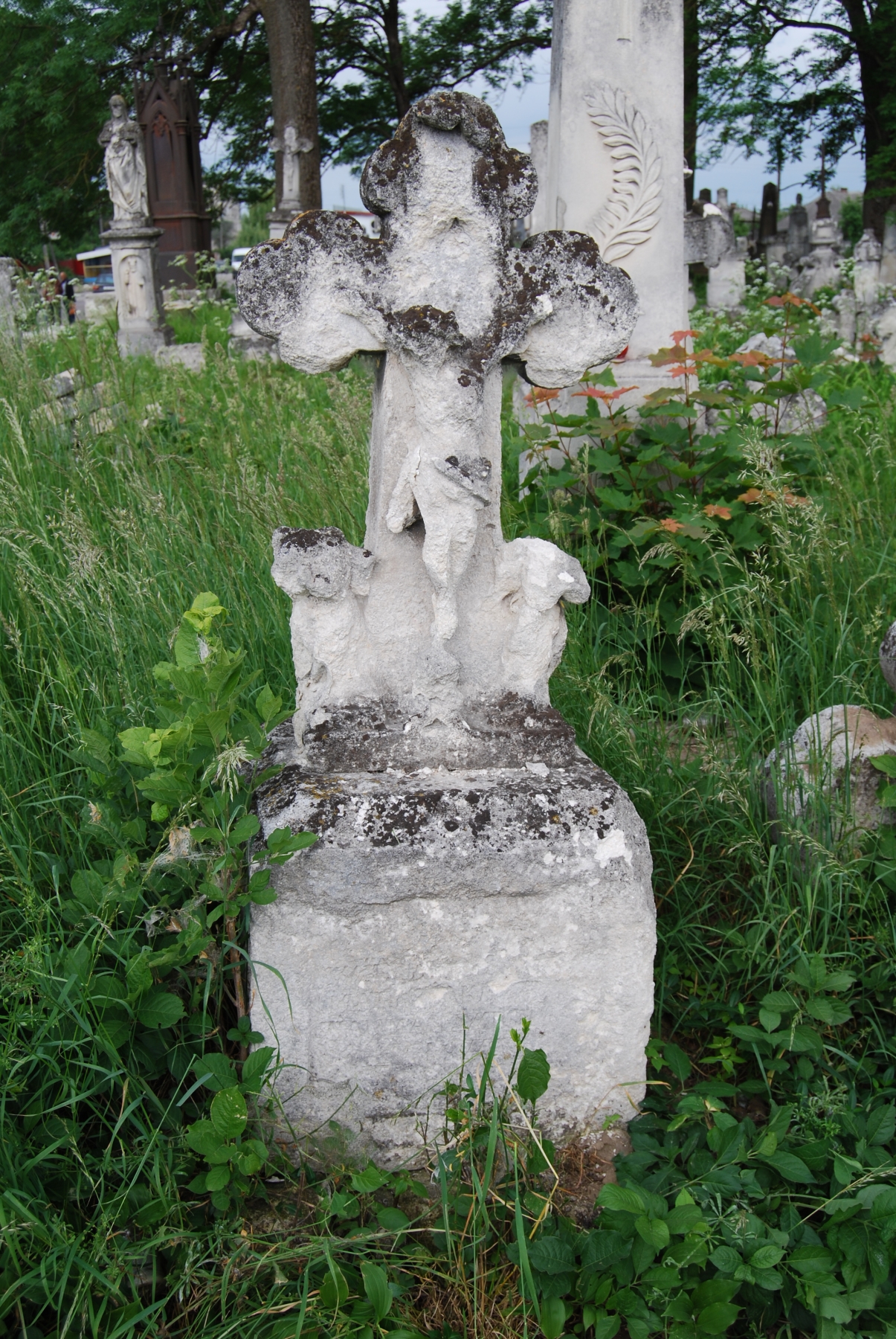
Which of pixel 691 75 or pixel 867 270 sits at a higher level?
pixel 691 75

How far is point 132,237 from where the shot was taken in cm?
1121

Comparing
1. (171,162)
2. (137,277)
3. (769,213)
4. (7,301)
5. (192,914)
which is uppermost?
(769,213)

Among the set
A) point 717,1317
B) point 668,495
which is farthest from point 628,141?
point 717,1317

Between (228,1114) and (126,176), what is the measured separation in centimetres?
1214

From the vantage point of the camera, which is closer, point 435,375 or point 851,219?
point 435,375

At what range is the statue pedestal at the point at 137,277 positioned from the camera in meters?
11.2

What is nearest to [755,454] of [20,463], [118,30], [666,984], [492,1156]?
[666,984]

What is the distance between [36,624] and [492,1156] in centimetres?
184

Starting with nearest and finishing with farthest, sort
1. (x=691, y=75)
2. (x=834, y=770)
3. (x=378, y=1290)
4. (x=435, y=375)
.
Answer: (x=378, y=1290), (x=435, y=375), (x=834, y=770), (x=691, y=75)

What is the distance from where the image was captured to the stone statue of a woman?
1139 centimetres

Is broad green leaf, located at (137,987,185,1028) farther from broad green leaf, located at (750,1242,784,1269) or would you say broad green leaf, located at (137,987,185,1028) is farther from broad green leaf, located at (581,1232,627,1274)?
broad green leaf, located at (750,1242,784,1269)

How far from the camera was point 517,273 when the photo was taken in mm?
1941

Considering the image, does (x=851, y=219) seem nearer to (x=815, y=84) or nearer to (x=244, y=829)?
(x=815, y=84)

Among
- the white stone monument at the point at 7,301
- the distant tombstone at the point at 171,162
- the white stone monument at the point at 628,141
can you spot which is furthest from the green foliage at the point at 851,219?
the white stone monument at the point at 628,141
